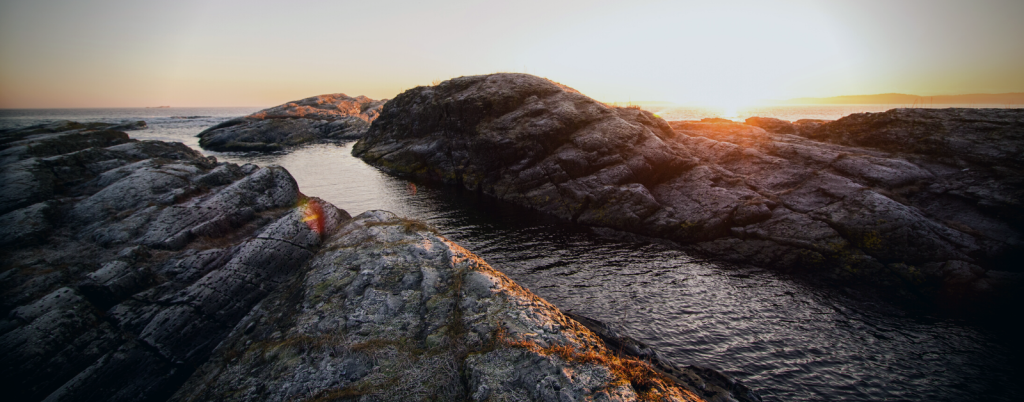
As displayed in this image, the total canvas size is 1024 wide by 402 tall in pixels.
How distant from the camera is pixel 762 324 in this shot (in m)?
14.8

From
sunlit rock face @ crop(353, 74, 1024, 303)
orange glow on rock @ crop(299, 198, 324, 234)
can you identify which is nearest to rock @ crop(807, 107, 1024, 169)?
sunlit rock face @ crop(353, 74, 1024, 303)

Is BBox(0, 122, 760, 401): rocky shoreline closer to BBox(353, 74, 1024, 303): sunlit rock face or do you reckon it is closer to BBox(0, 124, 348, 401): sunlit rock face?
BBox(0, 124, 348, 401): sunlit rock face

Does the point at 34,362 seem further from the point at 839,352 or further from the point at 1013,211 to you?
the point at 1013,211

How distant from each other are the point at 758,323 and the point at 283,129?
10458cm

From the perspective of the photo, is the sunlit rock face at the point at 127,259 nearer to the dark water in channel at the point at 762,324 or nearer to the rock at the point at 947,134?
the dark water in channel at the point at 762,324

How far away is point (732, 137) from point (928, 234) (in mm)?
17506

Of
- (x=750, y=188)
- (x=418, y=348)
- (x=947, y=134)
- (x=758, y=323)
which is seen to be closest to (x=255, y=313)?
(x=418, y=348)

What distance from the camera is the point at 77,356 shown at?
30.7ft

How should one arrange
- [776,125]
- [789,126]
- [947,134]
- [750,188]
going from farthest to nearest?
A: [776,125] < [789,126] < [750,188] < [947,134]

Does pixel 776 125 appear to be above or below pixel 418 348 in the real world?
above

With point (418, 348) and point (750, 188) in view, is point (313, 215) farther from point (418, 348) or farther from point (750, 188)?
point (750, 188)

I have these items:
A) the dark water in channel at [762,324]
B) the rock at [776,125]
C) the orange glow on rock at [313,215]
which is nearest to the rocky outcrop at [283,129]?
the orange glow on rock at [313,215]

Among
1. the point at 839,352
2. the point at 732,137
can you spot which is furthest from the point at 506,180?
the point at 839,352

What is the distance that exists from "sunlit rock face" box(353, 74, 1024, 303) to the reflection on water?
271 centimetres
